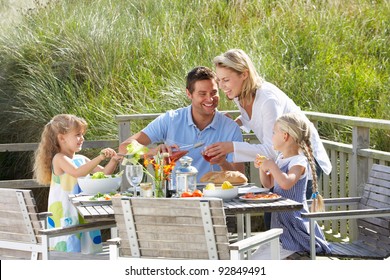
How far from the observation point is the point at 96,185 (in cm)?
538

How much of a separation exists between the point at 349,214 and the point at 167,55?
6278 mm

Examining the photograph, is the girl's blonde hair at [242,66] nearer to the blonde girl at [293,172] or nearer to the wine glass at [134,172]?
the blonde girl at [293,172]

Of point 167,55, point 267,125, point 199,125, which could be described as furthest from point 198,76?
point 167,55

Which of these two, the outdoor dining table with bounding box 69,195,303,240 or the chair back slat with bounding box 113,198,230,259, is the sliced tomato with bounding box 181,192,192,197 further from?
the chair back slat with bounding box 113,198,230,259

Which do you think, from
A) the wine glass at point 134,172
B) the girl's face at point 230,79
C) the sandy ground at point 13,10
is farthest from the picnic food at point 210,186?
the sandy ground at point 13,10

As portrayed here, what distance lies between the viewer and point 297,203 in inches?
191

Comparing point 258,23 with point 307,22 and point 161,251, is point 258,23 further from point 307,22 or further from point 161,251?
point 161,251

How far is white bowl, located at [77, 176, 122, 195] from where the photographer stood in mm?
5371

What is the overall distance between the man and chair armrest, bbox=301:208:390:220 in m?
Answer: 1.02

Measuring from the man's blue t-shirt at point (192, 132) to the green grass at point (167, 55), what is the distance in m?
2.86

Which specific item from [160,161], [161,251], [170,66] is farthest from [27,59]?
[161,251]

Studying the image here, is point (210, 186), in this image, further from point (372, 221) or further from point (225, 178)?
point (372, 221)

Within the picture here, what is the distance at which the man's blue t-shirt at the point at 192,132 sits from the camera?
6.02 m

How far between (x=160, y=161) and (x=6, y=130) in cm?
599
